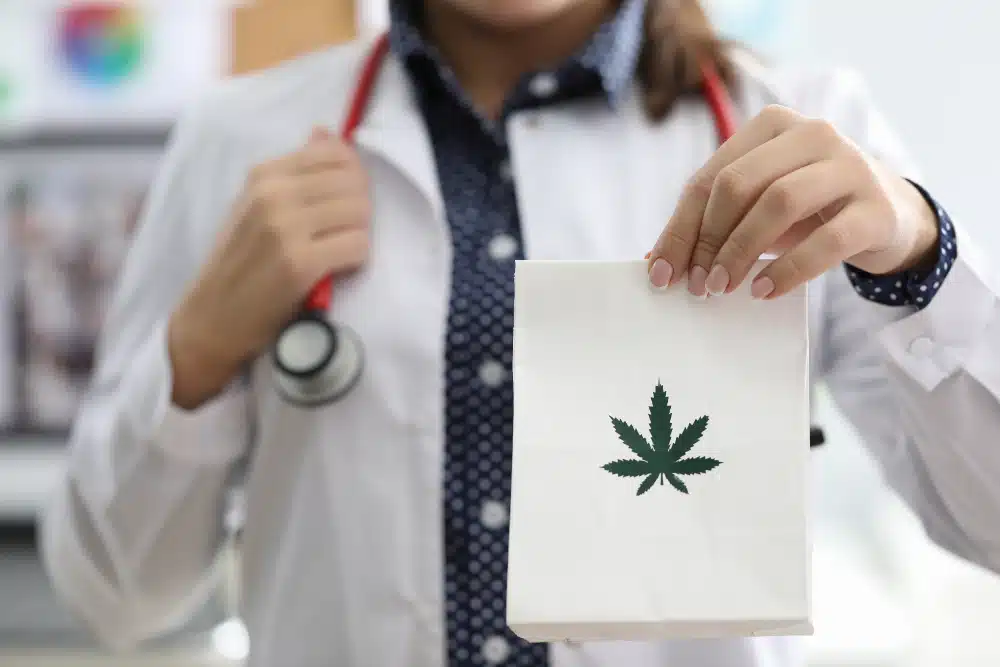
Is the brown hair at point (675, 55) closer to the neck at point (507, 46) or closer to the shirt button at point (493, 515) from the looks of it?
the neck at point (507, 46)

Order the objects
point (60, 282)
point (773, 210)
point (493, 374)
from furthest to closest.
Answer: point (60, 282)
point (493, 374)
point (773, 210)

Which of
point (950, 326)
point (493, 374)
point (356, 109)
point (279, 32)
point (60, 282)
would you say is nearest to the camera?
point (950, 326)

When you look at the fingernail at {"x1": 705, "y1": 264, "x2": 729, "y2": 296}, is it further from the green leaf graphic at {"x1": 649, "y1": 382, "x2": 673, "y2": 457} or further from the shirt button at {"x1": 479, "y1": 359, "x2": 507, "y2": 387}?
the shirt button at {"x1": 479, "y1": 359, "x2": 507, "y2": 387}

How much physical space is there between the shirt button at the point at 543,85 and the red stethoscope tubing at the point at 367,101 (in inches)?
4.5

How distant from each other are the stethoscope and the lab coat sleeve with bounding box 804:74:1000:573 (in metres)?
0.17

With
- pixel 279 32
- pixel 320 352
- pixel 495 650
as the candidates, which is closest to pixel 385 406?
pixel 320 352

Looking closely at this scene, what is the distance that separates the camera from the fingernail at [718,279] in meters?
0.54

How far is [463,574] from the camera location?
760 millimetres

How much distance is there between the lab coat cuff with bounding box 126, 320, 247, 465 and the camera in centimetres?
81

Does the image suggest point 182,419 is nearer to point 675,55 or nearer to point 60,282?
point 675,55

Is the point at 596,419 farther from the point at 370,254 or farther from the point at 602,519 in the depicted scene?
the point at 370,254

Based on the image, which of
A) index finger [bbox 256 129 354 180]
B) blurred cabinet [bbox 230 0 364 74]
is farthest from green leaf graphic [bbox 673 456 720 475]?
blurred cabinet [bbox 230 0 364 74]

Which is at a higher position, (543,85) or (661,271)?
(543,85)

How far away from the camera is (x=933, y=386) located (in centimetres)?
67
